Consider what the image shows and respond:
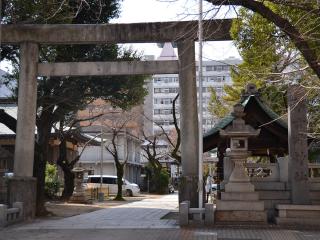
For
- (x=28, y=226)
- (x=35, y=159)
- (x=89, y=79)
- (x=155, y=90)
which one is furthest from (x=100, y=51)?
(x=155, y=90)

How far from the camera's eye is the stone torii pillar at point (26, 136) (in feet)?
56.2

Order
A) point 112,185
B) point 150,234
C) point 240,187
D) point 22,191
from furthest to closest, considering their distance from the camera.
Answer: point 112,185 < point 22,191 < point 240,187 < point 150,234

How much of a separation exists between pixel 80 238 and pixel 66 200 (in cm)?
2043

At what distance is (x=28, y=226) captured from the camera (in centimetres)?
1573

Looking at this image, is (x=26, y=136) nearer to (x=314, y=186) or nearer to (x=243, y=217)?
(x=243, y=217)

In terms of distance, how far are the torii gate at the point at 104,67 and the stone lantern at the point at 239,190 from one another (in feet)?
5.99

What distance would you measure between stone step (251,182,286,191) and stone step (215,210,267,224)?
113cm

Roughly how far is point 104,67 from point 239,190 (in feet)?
20.7

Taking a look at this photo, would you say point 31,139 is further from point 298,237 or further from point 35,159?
point 298,237

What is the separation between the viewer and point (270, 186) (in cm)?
1636

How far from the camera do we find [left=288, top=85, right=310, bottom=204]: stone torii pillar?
15.6 metres

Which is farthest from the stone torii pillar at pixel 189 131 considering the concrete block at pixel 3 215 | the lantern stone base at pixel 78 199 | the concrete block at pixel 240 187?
the lantern stone base at pixel 78 199

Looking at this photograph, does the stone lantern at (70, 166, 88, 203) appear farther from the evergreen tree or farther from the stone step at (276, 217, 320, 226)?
the stone step at (276, 217, 320, 226)

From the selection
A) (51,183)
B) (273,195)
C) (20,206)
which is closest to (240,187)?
(273,195)
